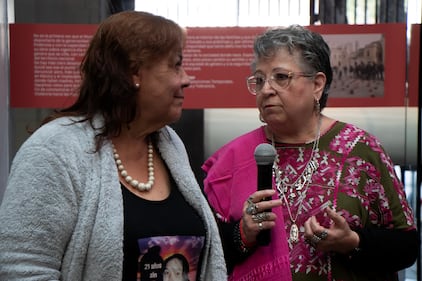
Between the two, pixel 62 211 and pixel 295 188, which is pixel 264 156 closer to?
pixel 295 188

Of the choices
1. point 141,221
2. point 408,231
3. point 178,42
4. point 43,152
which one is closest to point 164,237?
point 141,221

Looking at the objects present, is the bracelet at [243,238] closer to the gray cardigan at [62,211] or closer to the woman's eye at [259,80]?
the woman's eye at [259,80]

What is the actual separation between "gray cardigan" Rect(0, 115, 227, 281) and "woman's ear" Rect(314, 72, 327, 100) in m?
1.04

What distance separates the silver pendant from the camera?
2.72 meters

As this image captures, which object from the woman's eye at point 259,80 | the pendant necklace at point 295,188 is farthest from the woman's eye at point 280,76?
the pendant necklace at point 295,188

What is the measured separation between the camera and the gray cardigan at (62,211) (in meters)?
1.89

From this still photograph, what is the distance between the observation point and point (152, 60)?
2129 millimetres

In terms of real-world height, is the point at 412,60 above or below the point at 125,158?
above

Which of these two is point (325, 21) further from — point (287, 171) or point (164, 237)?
point (164, 237)

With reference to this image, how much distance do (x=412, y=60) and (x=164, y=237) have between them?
2352 mm

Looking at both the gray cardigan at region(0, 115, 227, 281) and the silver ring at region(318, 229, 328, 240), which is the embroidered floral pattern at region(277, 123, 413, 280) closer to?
the silver ring at region(318, 229, 328, 240)

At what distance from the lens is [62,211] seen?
1.92m

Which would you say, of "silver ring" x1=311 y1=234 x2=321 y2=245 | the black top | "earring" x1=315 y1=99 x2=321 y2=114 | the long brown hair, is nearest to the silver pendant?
"silver ring" x1=311 y1=234 x2=321 y2=245

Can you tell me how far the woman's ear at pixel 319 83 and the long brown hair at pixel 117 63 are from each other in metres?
0.86
